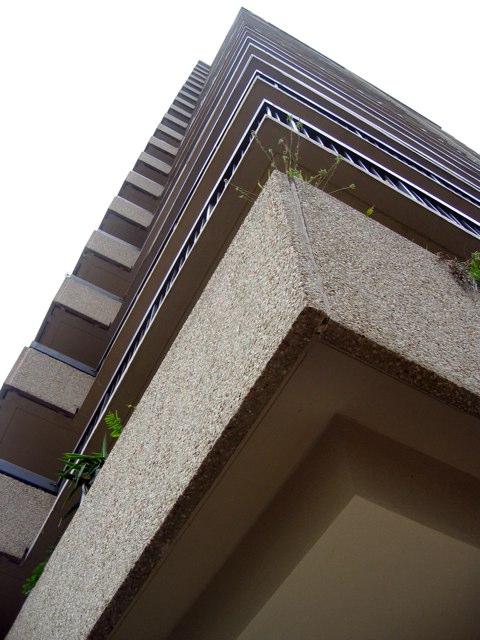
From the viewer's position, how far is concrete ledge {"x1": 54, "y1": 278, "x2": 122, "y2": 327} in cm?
1202

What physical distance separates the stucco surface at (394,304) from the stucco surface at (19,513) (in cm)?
605

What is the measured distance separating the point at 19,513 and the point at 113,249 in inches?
341

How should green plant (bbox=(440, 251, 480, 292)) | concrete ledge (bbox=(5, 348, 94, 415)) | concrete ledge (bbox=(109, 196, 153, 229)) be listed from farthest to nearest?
concrete ledge (bbox=(109, 196, 153, 229))
concrete ledge (bbox=(5, 348, 94, 415))
green plant (bbox=(440, 251, 480, 292))

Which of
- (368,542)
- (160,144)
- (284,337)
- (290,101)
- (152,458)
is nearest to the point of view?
(284,337)

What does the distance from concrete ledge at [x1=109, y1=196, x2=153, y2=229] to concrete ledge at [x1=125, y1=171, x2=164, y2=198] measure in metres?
1.09

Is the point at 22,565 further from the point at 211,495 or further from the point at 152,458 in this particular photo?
the point at 211,495

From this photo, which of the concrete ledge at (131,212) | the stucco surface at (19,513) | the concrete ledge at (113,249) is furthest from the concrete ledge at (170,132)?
the stucco surface at (19,513)

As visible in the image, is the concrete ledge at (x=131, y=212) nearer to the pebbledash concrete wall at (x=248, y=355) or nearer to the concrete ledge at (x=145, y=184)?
the concrete ledge at (x=145, y=184)

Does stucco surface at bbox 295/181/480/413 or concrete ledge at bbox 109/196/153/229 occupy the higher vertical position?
stucco surface at bbox 295/181/480/413

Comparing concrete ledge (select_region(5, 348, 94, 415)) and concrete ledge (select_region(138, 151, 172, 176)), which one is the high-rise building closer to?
concrete ledge (select_region(5, 348, 94, 415))

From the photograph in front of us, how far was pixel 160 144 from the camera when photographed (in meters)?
22.8

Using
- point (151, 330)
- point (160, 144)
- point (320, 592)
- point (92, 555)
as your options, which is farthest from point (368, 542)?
point (160, 144)

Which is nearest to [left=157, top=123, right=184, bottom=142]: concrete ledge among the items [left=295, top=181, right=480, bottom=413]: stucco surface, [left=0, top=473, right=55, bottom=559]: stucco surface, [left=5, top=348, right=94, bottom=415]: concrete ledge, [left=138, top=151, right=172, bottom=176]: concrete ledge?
[left=138, top=151, right=172, bottom=176]: concrete ledge

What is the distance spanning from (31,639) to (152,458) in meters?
1.31
